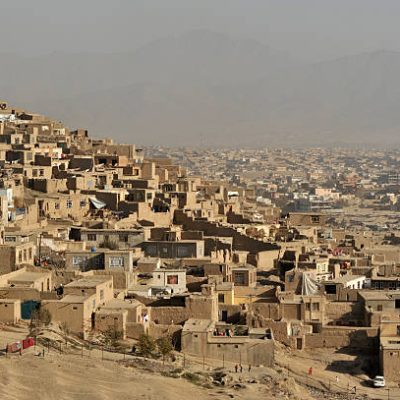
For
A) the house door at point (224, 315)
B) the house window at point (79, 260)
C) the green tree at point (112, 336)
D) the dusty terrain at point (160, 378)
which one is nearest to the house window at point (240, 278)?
the house door at point (224, 315)

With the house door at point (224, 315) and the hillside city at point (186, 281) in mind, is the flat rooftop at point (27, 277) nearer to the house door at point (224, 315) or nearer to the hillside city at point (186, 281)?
the hillside city at point (186, 281)

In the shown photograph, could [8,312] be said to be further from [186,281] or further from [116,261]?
[186,281]

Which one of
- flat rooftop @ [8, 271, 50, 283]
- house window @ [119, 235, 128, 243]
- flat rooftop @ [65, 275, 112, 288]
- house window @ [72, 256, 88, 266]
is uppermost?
house window @ [119, 235, 128, 243]

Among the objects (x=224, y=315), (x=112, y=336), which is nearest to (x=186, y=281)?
(x=224, y=315)

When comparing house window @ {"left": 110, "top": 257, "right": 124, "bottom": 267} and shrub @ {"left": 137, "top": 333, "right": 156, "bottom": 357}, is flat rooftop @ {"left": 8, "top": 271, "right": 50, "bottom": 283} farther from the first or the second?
shrub @ {"left": 137, "top": 333, "right": 156, "bottom": 357}

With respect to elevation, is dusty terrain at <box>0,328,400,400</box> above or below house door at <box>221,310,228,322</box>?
below

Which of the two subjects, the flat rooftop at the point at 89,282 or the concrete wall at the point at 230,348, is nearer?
the concrete wall at the point at 230,348

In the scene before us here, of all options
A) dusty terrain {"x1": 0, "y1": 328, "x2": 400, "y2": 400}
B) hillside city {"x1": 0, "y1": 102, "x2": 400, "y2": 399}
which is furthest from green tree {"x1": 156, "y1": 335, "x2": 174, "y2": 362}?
dusty terrain {"x1": 0, "y1": 328, "x2": 400, "y2": 400}

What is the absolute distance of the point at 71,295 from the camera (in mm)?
23141

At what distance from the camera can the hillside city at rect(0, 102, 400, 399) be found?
22.3 metres

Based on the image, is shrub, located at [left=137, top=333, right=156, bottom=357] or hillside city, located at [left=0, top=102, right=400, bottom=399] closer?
shrub, located at [left=137, top=333, right=156, bottom=357]

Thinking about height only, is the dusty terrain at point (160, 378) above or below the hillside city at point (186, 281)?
A: below

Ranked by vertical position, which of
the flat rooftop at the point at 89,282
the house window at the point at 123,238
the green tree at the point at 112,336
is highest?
the house window at the point at 123,238

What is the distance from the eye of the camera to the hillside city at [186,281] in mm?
22328
